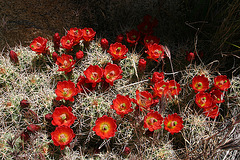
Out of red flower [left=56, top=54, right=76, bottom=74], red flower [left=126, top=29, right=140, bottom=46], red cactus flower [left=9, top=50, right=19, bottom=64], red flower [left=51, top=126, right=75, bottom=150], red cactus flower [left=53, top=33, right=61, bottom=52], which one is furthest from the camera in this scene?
red flower [left=126, top=29, right=140, bottom=46]


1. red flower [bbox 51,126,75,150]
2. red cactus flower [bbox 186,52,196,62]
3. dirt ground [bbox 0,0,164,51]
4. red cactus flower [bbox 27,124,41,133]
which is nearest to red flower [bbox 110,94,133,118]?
red flower [bbox 51,126,75,150]

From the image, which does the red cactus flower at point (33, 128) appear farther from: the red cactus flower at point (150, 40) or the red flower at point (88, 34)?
the red cactus flower at point (150, 40)

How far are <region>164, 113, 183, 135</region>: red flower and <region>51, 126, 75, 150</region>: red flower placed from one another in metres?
0.96

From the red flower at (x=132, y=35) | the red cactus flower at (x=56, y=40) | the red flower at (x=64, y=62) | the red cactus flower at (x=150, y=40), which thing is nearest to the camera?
the red flower at (x=64, y=62)

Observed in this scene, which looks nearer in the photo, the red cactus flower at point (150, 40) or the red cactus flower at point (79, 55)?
the red cactus flower at point (79, 55)

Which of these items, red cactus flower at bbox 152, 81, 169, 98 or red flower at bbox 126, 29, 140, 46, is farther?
red flower at bbox 126, 29, 140, 46

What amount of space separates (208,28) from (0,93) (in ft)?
9.73

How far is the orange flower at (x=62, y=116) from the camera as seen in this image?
2.14 m

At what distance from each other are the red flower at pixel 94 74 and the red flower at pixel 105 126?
1.28ft

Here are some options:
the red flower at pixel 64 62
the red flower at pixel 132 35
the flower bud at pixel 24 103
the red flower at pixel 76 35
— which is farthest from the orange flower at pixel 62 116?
the red flower at pixel 132 35

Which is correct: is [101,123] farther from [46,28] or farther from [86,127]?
[46,28]

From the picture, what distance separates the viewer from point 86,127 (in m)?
2.35

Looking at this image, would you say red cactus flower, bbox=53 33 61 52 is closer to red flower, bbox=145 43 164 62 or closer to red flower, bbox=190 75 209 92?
red flower, bbox=145 43 164 62

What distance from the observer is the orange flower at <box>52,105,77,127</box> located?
2.14 meters
